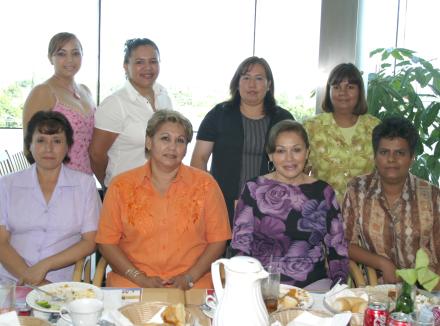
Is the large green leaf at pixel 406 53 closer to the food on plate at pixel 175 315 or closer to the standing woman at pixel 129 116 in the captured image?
the standing woman at pixel 129 116

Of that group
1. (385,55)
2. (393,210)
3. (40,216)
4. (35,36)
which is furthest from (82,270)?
(35,36)

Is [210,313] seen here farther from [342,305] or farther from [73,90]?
[73,90]

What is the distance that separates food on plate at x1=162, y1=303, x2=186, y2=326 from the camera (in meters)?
1.47

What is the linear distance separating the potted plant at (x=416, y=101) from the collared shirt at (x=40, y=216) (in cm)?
218

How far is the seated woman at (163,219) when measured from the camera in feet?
7.63

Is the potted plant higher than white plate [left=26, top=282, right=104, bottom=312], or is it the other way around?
the potted plant

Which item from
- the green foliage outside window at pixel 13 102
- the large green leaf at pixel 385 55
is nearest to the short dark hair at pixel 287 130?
the large green leaf at pixel 385 55

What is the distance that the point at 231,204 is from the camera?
3.05 m

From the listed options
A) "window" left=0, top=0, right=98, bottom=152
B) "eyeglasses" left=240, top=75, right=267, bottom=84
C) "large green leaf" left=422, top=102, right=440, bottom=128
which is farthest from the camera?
Result: "window" left=0, top=0, right=98, bottom=152

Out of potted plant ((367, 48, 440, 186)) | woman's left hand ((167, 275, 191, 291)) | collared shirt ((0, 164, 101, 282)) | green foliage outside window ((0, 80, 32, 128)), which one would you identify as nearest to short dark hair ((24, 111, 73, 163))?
collared shirt ((0, 164, 101, 282))

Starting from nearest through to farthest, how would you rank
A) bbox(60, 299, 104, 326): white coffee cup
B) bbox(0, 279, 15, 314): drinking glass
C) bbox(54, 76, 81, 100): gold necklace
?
bbox(60, 299, 104, 326): white coffee cup
bbox(0, 279, 15, 314): drinking glass
bbox(54, 76, 81, 100): gold necklace

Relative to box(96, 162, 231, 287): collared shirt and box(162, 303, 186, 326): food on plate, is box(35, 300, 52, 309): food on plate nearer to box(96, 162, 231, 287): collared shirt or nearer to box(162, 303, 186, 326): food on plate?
box(162, 303, 186, 326): food on plate

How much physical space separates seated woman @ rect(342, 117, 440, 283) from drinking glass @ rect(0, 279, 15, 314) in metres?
1.58

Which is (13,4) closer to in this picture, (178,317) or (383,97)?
(383,97)
